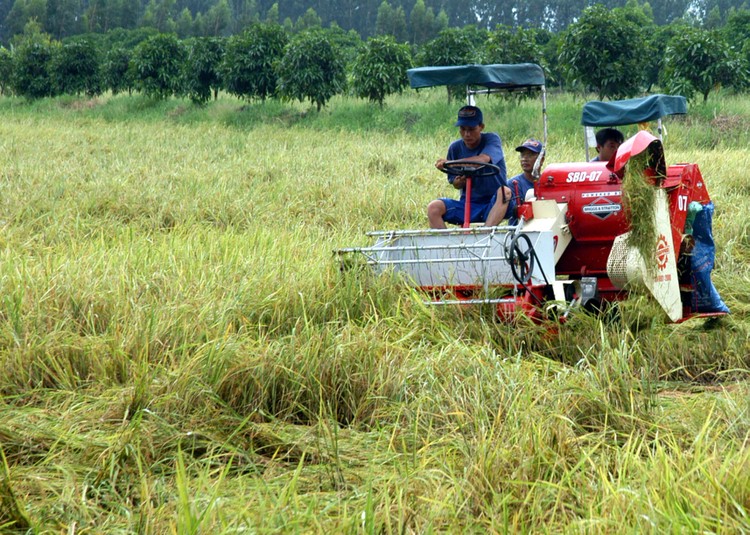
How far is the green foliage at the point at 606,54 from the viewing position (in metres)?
18.7

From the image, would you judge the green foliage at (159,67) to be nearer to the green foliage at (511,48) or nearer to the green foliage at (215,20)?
the green foliage at (511,48)

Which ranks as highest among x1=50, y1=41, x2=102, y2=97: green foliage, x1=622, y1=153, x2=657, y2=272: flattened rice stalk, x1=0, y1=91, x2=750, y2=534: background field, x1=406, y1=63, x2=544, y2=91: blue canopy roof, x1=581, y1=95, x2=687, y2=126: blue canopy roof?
x1=406, y1=63, x2=544, y2=91: blue canopy roof

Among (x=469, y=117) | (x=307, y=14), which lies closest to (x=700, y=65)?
(x=469, y=117)

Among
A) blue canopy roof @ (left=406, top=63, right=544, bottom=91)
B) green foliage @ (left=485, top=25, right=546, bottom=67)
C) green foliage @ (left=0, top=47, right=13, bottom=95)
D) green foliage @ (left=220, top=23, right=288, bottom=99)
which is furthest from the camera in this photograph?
green foliage @ (left=0, top=47, right=13, bottom=95)

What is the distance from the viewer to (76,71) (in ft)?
97.6

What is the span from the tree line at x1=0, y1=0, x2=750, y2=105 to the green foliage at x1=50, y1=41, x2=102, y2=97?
0.03 m

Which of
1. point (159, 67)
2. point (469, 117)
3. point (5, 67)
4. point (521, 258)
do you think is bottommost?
point (5, 67)

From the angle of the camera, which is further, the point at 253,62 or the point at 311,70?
the point at 253,62

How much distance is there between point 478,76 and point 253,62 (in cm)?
1700

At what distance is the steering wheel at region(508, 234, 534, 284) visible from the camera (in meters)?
5.01

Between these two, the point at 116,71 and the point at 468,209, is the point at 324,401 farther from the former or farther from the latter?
the point at 116,71

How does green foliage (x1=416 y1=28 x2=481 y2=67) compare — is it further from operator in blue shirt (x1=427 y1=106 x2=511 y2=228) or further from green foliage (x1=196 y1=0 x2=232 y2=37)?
green foliage (x1=196 y1=0 x2=232 y2=37)

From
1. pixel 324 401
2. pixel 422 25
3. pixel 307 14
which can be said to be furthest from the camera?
pixel 307 14

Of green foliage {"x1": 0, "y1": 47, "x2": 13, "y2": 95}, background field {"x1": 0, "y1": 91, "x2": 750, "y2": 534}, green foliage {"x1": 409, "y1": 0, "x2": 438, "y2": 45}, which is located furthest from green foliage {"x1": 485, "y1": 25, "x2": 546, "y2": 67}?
green foliage {"x1": 409, "y1": 0, "x2": 438, "y2": 45}
